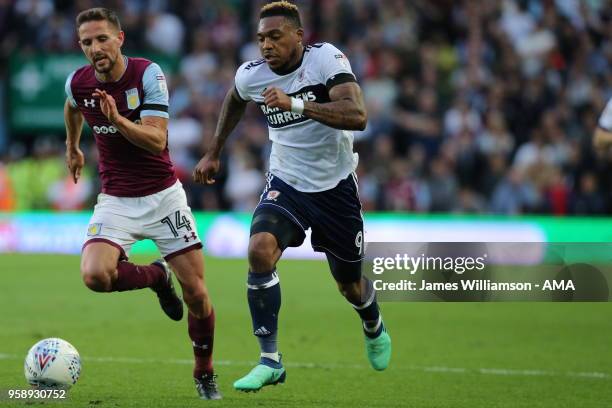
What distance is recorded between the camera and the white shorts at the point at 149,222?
311 inches

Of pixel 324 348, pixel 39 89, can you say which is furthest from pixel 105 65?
pixel 39 89

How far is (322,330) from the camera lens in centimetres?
1202

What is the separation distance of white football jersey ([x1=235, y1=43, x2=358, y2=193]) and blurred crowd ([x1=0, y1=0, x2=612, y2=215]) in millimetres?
11450

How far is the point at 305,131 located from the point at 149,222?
1.22 metres

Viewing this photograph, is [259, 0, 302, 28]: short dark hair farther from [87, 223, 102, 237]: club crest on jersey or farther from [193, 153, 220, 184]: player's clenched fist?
[87, 223, 102, 237]: club crest on jersey

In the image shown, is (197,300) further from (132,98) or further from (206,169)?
(132,98)

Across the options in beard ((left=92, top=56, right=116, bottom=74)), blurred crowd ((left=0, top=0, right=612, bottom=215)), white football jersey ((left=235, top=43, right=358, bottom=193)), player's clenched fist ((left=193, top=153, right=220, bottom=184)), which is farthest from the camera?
blurred crowd ((left=0, top=0, right=612, bottom=215))

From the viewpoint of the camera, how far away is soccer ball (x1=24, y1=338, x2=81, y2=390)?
24.1 ft

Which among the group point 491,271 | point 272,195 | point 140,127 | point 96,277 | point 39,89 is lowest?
point 491,271

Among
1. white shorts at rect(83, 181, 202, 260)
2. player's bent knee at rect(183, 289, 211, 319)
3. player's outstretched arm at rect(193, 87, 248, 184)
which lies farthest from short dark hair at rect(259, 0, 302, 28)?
player's bent knee at rect(183, 289, 211, 319)

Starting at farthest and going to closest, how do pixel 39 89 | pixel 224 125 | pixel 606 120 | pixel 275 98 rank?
1. pixel 39 89
2. pixel 606 120
3. pixel 224 125
4. pixel 275 98

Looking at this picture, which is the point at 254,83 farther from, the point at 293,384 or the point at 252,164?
the point at 252,164

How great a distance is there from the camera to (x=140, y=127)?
7484 millimetres

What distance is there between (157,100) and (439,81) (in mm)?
14262
